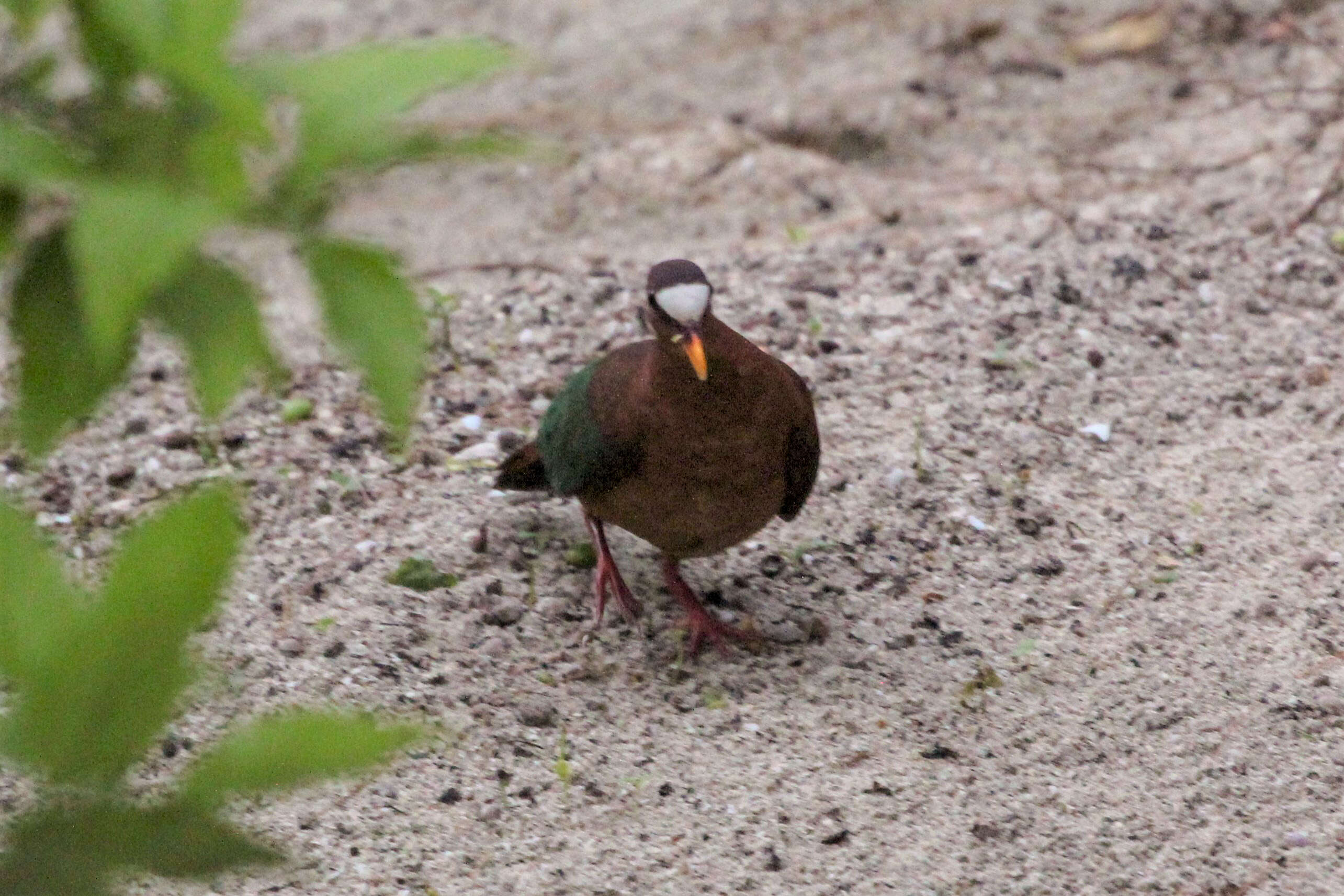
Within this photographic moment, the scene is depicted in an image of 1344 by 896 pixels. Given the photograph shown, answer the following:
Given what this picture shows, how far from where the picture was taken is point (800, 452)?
11.5 feet

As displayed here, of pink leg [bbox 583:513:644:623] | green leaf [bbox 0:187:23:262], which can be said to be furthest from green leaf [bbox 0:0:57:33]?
pink leg [bbox 583:513:644:623]

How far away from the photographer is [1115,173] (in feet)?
18.5

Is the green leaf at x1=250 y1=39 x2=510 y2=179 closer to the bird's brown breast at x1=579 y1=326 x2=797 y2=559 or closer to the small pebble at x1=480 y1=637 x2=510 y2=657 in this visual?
the bird's brown breast at x1=579 y1=326 x2=797 y2=559

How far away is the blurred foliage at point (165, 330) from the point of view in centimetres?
94

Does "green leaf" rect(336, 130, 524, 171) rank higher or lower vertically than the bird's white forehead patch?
higher

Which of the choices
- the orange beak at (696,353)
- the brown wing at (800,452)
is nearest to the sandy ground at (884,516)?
the brown wing at (800,452)

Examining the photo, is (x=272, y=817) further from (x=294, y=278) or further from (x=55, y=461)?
(x=294, y=278)

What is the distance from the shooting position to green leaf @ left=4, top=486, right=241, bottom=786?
944mm

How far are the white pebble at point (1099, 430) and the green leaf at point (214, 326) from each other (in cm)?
360

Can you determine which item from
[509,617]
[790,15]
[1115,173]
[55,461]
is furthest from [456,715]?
[790,15]

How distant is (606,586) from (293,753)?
284 cm

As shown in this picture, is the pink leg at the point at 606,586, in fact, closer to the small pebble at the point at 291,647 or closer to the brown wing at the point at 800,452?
the brown wing at the point at 800,452

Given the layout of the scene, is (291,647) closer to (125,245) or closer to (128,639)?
(128,639)

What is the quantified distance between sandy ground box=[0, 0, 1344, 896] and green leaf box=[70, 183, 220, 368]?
0.87 feet
